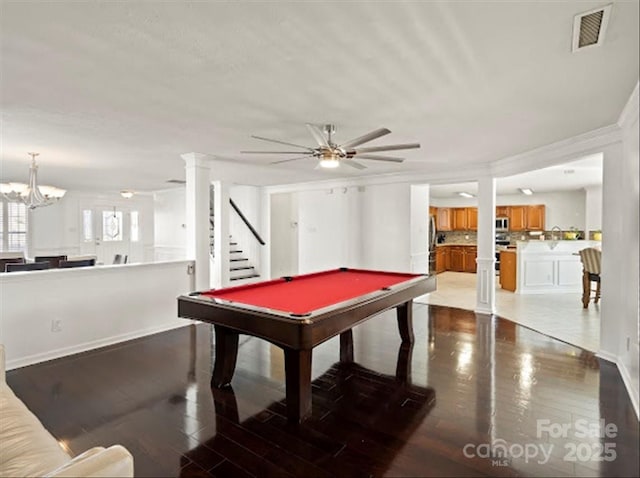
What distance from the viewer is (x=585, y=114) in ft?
10.5

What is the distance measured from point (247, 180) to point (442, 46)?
571 cm

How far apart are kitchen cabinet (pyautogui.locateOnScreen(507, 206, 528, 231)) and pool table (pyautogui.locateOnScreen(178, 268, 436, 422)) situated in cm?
737

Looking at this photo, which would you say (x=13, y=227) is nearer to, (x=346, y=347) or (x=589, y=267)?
(x=346, y=347)

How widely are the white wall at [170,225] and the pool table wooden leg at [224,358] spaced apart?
19.6ft

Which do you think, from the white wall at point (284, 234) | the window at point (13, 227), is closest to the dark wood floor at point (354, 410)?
the white wall at point (284, 234)

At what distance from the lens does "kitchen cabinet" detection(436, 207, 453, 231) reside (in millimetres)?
11078

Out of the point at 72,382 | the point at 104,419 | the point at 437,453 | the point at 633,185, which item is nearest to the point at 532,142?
the point at 633,185

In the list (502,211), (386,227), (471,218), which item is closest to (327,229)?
(386,227)

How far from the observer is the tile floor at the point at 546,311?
4.55 m

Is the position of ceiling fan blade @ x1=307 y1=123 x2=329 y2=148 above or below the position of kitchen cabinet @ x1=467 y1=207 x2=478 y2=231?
above

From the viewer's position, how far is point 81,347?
3.94 meters

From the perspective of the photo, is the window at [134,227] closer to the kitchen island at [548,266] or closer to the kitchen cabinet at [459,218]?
the kitchen cabinet at [459,218]

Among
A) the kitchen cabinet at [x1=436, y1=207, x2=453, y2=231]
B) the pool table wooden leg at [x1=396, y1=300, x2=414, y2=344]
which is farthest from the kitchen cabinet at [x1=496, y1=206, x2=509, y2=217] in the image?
the pool table wooden leg at [x1=396, y1=300, x2=414, y2=344]

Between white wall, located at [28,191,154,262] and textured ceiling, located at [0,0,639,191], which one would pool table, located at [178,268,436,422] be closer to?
textured ceiling, located at [0,0,639,191]
